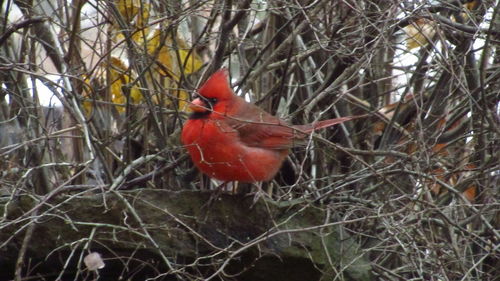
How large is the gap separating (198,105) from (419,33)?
961 millimetres

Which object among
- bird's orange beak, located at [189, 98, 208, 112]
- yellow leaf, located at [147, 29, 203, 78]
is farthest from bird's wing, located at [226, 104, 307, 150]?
yellow leaf, located at [147, 29, 203, 78]

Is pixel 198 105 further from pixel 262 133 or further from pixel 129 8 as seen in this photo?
pixel 129 8

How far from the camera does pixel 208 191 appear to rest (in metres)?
3.60

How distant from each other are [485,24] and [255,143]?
1.13m

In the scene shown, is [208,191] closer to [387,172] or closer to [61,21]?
[387,172]

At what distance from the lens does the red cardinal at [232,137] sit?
365 cm

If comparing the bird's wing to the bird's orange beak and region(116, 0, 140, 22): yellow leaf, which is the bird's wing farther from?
region(116, 0, 140, 22): yellow leaf

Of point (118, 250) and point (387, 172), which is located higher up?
point (387, 172)

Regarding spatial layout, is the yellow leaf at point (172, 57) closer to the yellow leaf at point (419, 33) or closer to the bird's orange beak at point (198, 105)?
the bird's orange beak at point (198, 105)

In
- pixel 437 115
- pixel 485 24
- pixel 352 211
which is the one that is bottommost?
pixel 352 211

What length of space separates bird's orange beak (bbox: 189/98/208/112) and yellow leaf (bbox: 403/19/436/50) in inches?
33.7

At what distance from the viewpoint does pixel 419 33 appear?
151 inches

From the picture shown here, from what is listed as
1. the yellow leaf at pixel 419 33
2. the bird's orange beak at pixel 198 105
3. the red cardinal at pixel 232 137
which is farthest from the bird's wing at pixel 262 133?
the yellow leaf at pixel 419 33

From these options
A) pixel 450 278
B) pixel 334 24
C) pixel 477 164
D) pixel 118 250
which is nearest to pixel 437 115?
pixel 477 164
